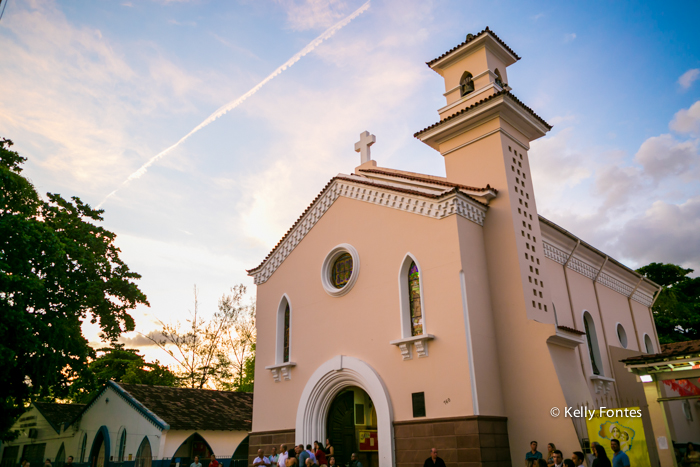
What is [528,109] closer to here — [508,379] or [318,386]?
[508,379]

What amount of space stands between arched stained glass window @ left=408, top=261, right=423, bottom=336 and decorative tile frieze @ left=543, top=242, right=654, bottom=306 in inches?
186

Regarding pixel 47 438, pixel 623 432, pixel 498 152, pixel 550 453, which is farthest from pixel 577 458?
pixel 47 438

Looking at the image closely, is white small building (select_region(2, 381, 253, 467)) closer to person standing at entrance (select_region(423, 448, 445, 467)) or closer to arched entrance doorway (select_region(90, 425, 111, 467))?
arched entrance doorway (select_region(90, 425, 111, 467))

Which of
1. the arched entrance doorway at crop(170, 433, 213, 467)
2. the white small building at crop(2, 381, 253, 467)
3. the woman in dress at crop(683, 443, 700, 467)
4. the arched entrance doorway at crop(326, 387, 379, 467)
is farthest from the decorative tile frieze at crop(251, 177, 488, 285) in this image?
the arched entrance doorway at crop(170, 433, 213, 467)

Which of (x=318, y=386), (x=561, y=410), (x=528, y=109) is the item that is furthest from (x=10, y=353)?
(x=528, y=109)

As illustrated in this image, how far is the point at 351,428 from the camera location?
45.1 feet

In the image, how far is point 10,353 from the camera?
50.1 ft

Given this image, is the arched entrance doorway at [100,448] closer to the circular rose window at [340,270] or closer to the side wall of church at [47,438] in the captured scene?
the side wall of church at [47,438]

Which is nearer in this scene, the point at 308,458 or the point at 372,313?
the point at 308,458

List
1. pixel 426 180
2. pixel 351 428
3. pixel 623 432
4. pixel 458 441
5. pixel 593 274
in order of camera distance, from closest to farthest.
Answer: pixel 623 432, pixel 458 441, pixel 351 428, pixel 426 180, pixel 593 274

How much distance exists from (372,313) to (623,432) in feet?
19.8

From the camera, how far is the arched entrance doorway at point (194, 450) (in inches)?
828

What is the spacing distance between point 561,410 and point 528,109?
26.2 feet

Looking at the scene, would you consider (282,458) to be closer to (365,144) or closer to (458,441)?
(458,441)
